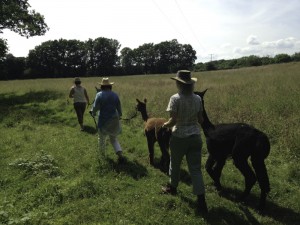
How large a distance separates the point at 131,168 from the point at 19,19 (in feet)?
74.6

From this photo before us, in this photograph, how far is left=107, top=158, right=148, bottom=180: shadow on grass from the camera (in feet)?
25.3

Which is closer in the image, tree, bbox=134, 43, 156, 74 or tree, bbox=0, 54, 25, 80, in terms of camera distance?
tree, bbox=0, 54, 25, 80

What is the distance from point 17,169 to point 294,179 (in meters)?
6.39

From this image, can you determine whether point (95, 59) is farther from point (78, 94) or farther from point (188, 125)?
point (188, 125)

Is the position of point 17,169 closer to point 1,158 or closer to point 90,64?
point 1,158

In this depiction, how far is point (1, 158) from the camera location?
936 cm

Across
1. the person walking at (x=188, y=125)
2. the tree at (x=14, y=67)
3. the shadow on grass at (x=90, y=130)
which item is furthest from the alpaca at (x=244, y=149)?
the tree at (x=14, y=67)

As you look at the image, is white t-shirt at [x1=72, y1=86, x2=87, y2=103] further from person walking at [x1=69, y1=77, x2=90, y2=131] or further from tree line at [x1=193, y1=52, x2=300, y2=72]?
tree line at [x1=193, y1=52, x2=300, y2=72]

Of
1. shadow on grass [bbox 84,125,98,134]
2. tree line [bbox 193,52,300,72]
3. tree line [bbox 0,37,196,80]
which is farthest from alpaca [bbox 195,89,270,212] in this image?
tree line [bbox 0,37,196,80]

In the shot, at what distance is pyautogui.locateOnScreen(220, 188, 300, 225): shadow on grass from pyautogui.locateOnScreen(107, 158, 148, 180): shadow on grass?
1991mm

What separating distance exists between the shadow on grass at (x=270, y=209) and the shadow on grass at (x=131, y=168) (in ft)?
6.53

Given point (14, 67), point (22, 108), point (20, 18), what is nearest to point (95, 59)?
point (14, 67)

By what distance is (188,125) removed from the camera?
19.0 feet

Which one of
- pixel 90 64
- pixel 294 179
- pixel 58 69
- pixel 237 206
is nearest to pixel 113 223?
pixel 237 206
